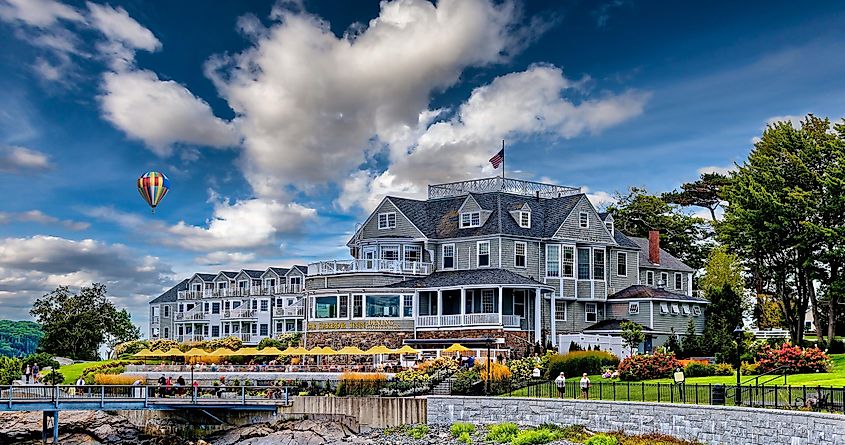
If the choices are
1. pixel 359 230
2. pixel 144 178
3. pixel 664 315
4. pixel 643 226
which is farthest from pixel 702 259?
pixel 144 178

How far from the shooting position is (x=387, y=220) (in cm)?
6656

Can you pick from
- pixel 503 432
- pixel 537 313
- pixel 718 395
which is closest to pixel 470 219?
pixel 537 313

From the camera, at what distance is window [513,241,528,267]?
206 ft

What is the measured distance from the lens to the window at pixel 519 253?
62906 millimetres

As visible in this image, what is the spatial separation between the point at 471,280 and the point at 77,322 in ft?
145

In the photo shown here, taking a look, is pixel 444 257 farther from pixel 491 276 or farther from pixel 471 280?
pixel 491 276

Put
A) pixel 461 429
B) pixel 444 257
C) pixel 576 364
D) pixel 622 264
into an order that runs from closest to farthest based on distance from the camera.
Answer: pixel 461 429 → pixel 576 364 → pixel 444 257 → pixel 622 264

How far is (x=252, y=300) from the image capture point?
305 feet

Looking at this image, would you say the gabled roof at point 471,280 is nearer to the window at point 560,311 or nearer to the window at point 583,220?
the window at point 560,311

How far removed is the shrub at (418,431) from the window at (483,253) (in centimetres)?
2056

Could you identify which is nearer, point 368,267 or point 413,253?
point 368,267

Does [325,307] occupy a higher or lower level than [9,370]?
higher

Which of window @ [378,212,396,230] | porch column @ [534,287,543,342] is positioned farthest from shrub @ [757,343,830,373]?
window @ [378,212,396,230]

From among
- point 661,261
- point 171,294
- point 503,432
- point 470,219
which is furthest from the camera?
point 171,294
